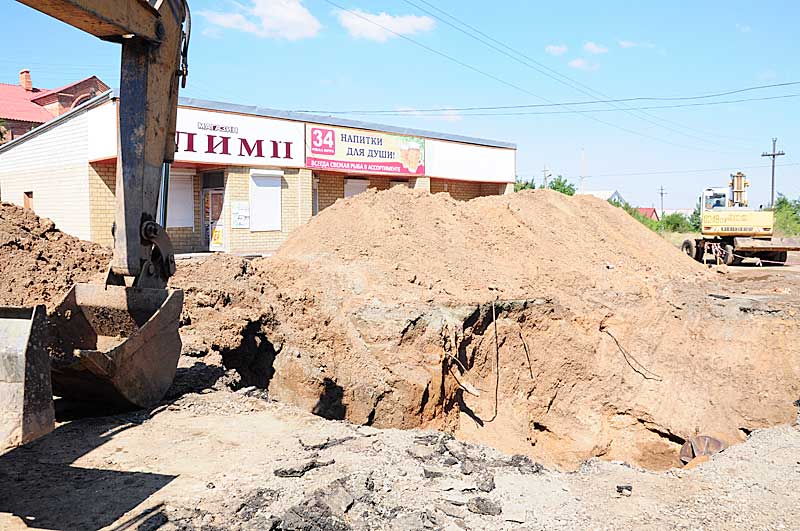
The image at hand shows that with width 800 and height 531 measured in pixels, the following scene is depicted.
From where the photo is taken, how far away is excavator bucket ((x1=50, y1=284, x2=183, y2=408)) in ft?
18.3

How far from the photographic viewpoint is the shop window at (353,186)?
24.2 meters

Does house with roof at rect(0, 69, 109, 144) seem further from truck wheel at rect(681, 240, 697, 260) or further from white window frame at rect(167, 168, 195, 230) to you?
truck wheel at rect(681, 240, 697, 260)

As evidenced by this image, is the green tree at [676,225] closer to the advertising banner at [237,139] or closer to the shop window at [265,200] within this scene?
the advertising banner at [237,139]

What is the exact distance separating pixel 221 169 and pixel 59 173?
5018mm

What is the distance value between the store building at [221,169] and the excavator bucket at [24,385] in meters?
14.9

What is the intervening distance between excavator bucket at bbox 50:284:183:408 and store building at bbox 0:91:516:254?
12.7 metres

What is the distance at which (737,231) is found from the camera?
19.9 metres

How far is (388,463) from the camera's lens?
5051 mm

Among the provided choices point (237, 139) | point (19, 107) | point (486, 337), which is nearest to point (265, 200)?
point (237, 139)

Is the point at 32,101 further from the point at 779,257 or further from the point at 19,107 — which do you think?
the point at 779,257

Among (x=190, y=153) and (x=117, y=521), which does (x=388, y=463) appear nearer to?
(x=117, y=521)

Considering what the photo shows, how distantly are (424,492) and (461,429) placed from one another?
185 inches

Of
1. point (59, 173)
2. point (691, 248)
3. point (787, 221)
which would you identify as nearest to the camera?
point (59, 173)

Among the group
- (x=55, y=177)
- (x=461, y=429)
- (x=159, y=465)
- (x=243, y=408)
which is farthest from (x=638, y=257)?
(x=55, y=177)
